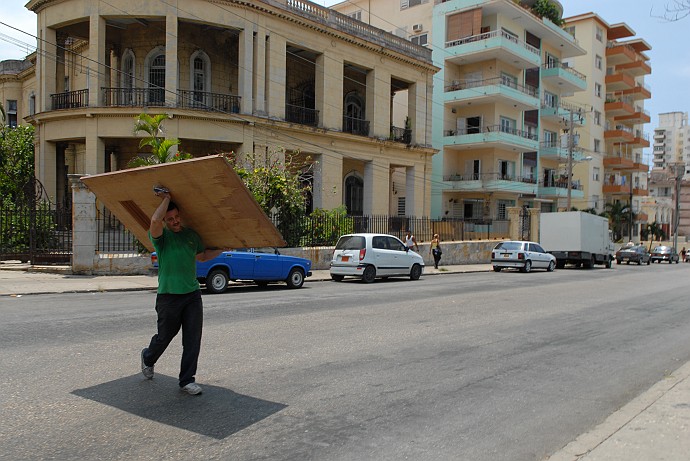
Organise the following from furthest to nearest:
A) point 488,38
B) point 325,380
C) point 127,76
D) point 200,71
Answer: point 488,38, point 200,71, point 127,76, point 325,380

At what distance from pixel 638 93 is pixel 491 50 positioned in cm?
3616

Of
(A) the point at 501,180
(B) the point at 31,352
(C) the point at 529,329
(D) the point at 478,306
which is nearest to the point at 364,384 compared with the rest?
(B) the point at 31,352

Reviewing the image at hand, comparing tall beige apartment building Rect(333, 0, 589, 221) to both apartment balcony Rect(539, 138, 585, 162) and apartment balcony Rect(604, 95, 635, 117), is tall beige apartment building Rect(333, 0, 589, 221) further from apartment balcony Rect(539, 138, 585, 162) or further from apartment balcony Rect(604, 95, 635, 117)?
apartment balcony Rect(604, 95, 635, 117)

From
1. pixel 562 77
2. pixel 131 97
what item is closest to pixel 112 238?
pixel 131 97

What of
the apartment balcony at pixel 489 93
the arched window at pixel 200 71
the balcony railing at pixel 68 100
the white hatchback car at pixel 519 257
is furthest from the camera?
the apartment balcony at pixel 489 93

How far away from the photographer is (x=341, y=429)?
188 inches

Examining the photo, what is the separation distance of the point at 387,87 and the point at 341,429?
92.6 ft

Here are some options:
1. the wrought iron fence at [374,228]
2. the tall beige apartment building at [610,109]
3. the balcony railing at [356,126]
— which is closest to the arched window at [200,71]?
the balcony railing at [356,126]

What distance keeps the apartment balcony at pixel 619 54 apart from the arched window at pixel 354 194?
42.6m

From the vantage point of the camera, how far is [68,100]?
25.6 m

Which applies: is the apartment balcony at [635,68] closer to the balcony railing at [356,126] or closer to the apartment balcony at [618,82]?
the apartment balcony at [618,82]

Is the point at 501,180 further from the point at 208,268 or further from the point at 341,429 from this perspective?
the point at 341,429

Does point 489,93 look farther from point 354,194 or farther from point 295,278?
point 295,278

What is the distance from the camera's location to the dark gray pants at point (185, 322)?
17.8 ft
